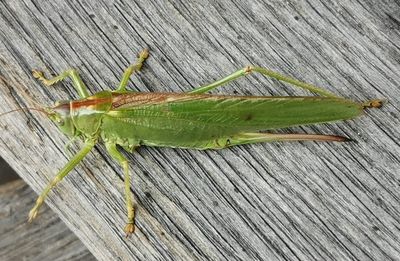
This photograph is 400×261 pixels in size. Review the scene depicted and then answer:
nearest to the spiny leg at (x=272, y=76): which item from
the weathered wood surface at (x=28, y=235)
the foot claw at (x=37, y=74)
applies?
the foot claw at (x=37, y=74)

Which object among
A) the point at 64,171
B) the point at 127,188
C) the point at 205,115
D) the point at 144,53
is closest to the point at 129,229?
the point at 127,188

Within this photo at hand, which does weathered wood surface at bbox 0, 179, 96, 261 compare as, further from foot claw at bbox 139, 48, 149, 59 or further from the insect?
foot claw at bbox 139, 48, 149, 59

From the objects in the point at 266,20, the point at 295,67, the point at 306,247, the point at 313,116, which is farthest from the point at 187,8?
the point at 306,247

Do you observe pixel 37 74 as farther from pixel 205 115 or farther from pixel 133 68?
pixel 205 115

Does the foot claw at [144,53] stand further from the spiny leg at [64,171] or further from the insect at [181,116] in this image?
the spiny leg at [64,171]

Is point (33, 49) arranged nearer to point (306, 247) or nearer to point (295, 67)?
point (295, 67)

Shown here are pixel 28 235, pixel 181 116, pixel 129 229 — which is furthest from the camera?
pixel 28 235

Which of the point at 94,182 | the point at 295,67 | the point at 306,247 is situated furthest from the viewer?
the point at 295,67
